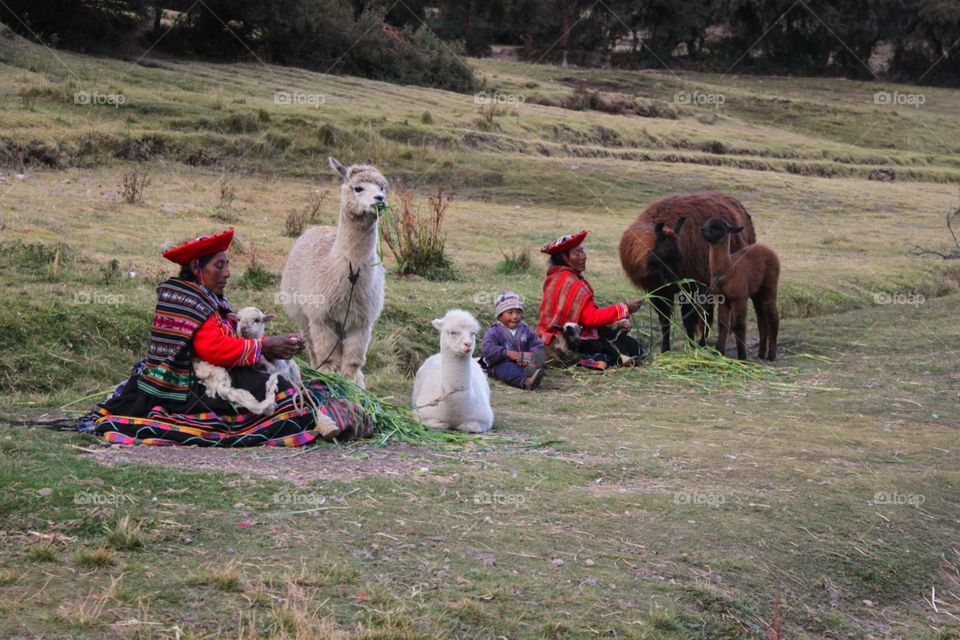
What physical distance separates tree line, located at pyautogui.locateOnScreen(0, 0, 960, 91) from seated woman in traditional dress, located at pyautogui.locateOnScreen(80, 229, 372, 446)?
23.9 m

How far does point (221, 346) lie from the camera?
21.3ft

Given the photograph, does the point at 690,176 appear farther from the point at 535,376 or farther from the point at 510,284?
the point at 535,376

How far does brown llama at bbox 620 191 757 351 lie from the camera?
11531 millimetres

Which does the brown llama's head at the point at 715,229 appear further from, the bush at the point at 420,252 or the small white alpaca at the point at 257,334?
the small white alpaca at the point at 257,334

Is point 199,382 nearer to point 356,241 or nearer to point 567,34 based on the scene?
point 356,241

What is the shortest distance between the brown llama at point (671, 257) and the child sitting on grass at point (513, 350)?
6.39 feet

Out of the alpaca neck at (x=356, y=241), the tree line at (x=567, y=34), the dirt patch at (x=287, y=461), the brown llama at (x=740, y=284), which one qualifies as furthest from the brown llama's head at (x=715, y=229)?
the tree line at (x=567, y=34)

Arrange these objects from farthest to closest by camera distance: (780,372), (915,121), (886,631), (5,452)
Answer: (915,121), (780,372), (5,452), (886,631)

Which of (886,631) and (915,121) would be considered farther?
(915,121)

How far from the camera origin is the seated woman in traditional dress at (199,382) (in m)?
6.49

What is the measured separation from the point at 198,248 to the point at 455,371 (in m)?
1.98

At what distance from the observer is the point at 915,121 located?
134 feet

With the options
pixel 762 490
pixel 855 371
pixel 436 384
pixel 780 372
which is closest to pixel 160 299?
pixel 436 384

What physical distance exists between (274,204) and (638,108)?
20.2 m
